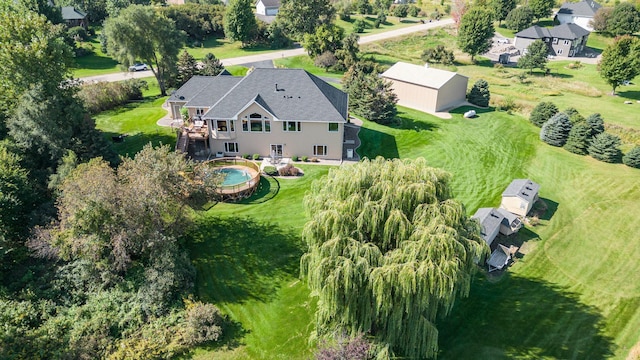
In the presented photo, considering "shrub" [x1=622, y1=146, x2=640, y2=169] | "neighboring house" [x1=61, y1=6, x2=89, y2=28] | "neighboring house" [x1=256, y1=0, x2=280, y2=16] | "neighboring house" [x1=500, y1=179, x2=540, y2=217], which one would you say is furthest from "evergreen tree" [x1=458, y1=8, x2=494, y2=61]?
"neighboring house" [x1=61, y1=6, x2=89, y2=28]

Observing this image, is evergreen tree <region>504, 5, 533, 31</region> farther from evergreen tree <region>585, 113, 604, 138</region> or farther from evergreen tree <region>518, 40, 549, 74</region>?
evergreen tree <region>585, 113, 604, 138</region>

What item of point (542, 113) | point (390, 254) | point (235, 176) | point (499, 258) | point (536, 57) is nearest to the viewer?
point (390, 254)

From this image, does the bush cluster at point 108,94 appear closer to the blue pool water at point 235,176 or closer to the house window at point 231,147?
the house window at point 231,147

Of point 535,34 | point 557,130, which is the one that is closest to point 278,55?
point 535,34

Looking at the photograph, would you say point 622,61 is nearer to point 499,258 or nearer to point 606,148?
point 606,148

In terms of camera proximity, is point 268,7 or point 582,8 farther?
point 268,7

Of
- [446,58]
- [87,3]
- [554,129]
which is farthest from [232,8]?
[554,129]

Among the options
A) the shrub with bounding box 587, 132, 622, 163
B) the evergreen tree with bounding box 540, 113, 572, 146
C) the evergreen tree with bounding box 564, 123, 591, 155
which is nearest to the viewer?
the shrub with bounding box 587, 132, 622, 163

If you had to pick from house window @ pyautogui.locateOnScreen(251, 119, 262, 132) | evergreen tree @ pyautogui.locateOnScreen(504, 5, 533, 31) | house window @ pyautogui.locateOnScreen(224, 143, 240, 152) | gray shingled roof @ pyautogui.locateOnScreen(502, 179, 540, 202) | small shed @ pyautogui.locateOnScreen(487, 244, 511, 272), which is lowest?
small shed @ pyautogui.locateOnScreen(487, 244, 511, 272)
